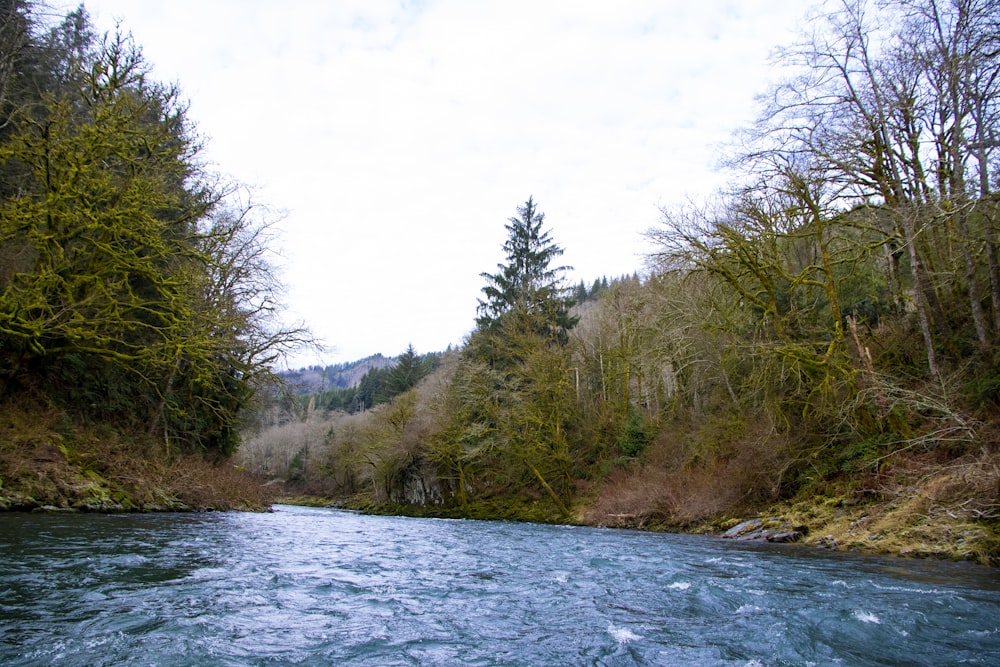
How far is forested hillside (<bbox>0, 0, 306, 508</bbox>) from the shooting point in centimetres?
1171

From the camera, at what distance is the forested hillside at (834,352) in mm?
10844

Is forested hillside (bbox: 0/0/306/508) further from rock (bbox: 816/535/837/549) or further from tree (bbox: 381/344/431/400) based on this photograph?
tree (bbox: 381/344/431/400)

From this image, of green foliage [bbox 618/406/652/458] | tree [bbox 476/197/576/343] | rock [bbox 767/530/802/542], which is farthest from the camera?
tree [bbox 476/197/576/343]

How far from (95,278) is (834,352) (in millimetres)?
17853

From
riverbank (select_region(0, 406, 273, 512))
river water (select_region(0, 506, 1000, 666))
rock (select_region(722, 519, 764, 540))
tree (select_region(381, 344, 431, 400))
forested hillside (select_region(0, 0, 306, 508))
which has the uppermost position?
tree (select_region(381, 344, 431, 400))

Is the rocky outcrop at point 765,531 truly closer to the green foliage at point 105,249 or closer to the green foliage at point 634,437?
the green foliage at point 634,437

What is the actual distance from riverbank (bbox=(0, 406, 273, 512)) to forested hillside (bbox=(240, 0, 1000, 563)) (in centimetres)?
1458

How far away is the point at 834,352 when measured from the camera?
50.2ft

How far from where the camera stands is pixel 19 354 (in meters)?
13.6

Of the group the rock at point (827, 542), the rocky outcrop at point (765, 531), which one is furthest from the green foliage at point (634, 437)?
the rock at point (827, 542)

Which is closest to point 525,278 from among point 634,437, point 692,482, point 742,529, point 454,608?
point 634,437

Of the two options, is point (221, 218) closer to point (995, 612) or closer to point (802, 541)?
point (802, 541)

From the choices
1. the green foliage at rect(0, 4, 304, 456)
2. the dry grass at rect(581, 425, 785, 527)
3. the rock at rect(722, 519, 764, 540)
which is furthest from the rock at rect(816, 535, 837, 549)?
the green foliage at rect(0, 4, 304, 456)

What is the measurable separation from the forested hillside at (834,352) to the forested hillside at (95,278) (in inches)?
511
